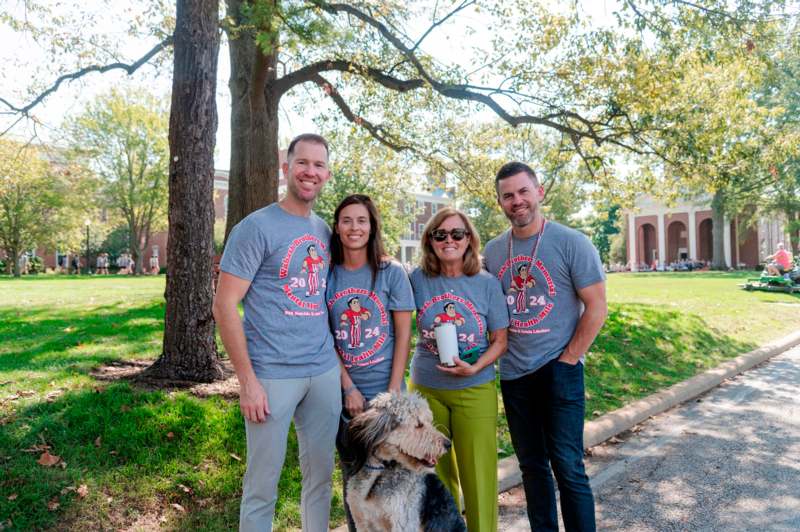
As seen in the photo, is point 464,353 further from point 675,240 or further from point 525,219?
point 675,240

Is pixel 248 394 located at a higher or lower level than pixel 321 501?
higher

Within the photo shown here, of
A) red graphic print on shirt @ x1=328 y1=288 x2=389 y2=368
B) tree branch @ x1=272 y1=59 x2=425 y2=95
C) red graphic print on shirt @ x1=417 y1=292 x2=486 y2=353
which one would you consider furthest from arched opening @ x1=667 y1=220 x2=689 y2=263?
red graphic print on shirt @ x1=328 y1=288 x2=389 y2=368

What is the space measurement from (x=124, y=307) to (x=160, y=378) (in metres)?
7.79

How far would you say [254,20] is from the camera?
6844 mm

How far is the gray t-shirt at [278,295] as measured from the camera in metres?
2.89

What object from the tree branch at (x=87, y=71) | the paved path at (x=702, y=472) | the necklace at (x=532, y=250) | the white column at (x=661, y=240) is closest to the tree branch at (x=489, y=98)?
the tree branch at (x=87, y=71)

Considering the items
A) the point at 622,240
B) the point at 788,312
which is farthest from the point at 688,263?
the point at 788,312

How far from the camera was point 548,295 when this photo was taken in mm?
3355

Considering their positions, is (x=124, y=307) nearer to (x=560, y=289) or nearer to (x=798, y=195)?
(x=560, y=289)

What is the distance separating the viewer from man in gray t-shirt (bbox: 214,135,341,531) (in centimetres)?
285

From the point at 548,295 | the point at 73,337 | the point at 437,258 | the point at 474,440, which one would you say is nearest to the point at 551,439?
the point at 474,440

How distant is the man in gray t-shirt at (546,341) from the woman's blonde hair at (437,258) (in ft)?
0.80

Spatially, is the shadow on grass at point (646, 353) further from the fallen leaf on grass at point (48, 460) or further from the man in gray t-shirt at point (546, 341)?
the fallen leaf on grass at point (48, 460)

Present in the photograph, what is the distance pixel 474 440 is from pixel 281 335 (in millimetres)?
1339
